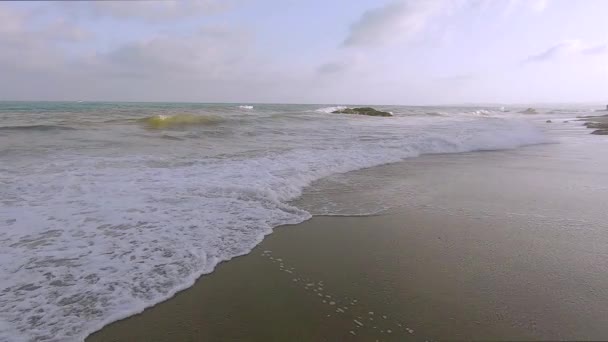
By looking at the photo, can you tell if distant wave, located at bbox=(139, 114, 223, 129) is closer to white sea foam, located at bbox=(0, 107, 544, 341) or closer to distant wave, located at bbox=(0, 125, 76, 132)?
distant wave, located at bbox=(0, 125, 76, 132)

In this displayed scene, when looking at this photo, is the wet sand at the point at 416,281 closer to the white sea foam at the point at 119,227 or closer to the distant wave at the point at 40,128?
the white sea foam at the point at 119,227

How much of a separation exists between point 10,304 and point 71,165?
5133 millimetres

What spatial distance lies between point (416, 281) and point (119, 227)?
328 centimetres

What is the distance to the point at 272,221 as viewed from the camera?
443 centimetres

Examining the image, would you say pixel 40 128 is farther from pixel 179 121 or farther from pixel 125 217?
pixel 125 217

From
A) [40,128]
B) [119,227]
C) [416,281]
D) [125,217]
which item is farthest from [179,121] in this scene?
[416,281]

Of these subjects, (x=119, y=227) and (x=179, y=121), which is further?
(x=179, y=121)

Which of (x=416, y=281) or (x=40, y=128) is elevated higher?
(x=40, y=128)

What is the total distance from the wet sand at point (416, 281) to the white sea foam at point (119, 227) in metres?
0.34

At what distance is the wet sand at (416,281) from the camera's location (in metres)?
2.34

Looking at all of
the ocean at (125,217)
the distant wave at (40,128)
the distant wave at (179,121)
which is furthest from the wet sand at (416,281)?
the distant wave at (179,121)

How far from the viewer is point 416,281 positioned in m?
2.92

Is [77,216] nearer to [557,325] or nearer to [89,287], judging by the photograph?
[89,287]

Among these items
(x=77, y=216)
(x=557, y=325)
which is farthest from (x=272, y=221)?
(x=557, y=325)
